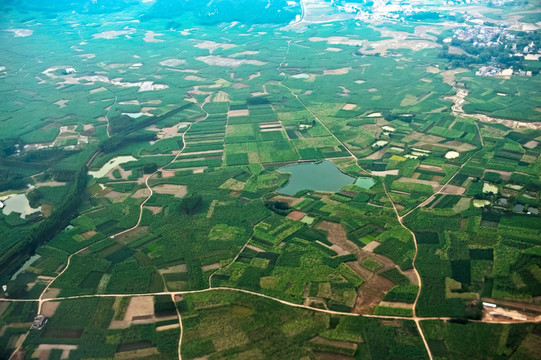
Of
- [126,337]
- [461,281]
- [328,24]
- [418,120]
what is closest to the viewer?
[126,337]

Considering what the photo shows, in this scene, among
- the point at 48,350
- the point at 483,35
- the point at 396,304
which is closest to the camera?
the point at 48,350

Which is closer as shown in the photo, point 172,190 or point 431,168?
point 172,190

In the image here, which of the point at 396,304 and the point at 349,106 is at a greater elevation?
the point at 396,304

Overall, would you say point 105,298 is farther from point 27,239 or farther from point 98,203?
point 98,203

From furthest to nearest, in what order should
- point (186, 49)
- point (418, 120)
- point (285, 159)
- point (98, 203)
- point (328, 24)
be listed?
point (328, 24)
point (186, 49)
point (418, 120)
point (285, 159)
point (98, 203)

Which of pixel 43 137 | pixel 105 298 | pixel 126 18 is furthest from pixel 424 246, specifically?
pixel 126 18

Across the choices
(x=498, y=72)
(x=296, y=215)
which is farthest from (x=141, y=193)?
(x=498, y=72)

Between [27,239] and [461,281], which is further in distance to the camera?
[27,239]

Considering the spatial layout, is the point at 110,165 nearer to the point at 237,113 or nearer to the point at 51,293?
the point at 237,113
